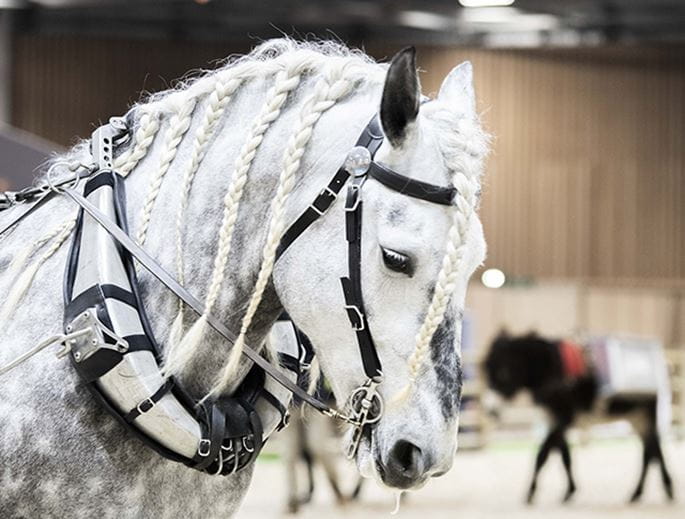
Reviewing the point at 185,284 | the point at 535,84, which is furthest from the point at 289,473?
the point at 535,84

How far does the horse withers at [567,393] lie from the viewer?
907 cm

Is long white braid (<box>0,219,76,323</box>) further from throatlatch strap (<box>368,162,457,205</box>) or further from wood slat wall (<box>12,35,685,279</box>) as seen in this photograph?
wood slat wall (<box>12,35,685,279</box>)

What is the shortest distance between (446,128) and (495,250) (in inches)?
582

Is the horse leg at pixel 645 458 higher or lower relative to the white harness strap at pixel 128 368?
lower

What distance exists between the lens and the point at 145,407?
1692 millimetres

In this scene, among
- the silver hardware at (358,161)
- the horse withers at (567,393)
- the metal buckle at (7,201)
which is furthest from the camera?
the horse withers at (567,393)

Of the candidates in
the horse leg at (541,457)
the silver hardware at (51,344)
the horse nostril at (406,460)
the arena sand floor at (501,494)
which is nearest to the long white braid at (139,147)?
the silver hardware at (51,344)

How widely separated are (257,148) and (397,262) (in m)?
0.34

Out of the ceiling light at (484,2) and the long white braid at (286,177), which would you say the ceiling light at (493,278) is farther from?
the long white braid at (286,177)

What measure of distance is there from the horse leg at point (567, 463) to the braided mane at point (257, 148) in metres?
7.16

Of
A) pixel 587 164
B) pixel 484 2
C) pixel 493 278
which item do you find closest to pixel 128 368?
pixel 484 2

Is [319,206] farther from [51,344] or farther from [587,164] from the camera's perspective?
[587,164]

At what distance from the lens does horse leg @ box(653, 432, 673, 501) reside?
8.72 meters

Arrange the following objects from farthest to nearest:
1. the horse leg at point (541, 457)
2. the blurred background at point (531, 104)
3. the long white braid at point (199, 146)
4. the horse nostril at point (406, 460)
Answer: the blurred background at point (531, 104), the horse leg at point (541, 457), the long white braid at point (199, 146), the horse nostril at point (406, 460)
